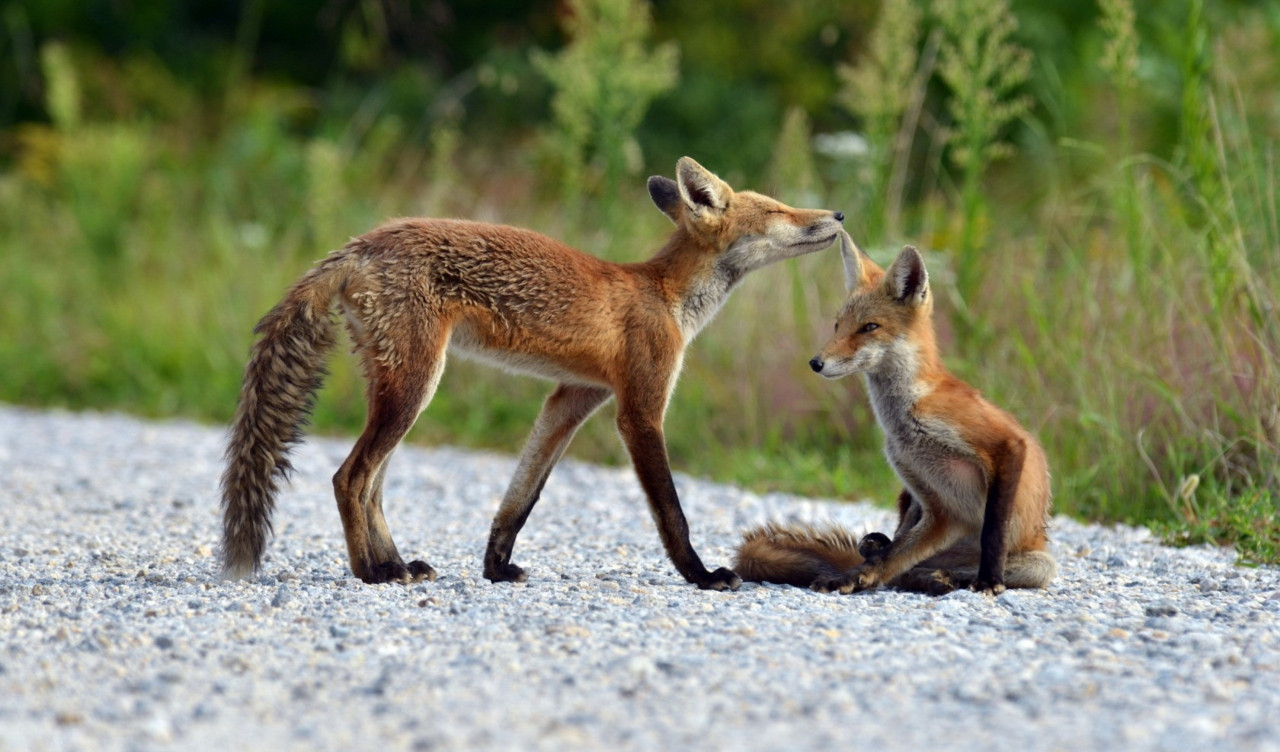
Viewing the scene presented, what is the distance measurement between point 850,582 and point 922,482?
48cm

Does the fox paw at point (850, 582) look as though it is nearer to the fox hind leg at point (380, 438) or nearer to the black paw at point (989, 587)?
the black paw at point (989, 587)

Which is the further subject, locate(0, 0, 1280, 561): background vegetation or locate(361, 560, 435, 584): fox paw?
locate(0, 0, 1280, 561): background vegetation

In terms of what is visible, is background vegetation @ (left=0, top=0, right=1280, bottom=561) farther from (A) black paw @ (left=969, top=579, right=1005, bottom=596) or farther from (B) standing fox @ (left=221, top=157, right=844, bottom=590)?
(B) standing fox @ (left=221, top=157, right=844, bottom=590)

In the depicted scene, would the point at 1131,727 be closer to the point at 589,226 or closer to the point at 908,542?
the point at 908,542

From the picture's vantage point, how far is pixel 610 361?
532cm

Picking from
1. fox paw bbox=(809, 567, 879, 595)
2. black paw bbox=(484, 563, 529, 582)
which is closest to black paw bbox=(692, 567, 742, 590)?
fox paw bbox=(809, 567, 879, 595)

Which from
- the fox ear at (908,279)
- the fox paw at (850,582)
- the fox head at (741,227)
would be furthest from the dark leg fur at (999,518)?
the fox head at (741,227)

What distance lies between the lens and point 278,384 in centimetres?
513

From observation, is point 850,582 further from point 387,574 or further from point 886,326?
point 387,574

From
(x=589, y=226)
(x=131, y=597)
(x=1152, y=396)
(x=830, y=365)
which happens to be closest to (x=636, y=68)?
(x=589, y=226)

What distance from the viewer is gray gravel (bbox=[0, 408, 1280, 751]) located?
3.26 metres

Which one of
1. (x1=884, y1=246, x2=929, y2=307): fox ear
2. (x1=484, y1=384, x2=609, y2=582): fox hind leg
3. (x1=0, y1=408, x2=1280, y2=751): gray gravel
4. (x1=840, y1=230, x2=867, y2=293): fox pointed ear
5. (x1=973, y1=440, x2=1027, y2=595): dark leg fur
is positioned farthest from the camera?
(x1=840, y1=230, x2=867, y2=293): fox pointed ear

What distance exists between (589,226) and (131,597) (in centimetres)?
740

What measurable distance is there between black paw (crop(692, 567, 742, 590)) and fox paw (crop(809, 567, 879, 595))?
0.30 meters
